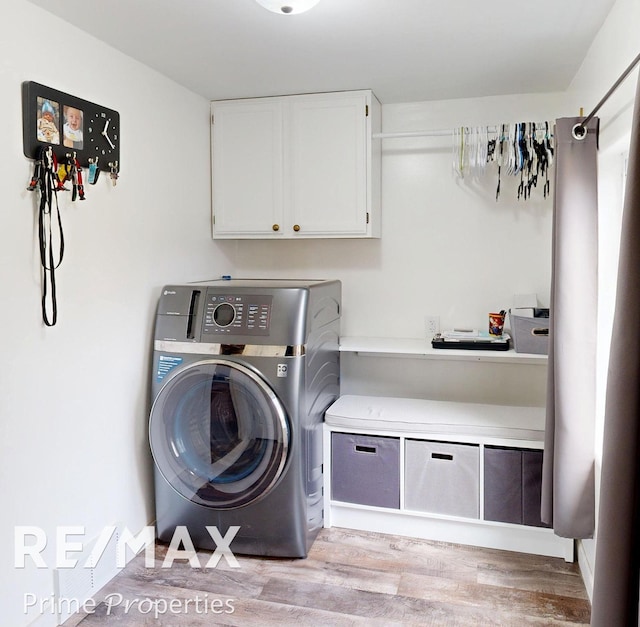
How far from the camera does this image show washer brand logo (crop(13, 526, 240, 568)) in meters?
2.08

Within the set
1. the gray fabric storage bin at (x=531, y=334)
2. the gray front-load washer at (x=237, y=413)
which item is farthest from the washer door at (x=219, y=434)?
the gray fabric storage bin at (x=531, y=334)

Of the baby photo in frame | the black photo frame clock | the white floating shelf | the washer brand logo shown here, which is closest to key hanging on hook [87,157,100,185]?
the black photo frame clock

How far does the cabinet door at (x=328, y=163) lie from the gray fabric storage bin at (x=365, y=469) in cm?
111

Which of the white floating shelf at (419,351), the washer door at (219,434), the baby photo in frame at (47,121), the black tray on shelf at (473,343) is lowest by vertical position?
the washer door at (219,434)

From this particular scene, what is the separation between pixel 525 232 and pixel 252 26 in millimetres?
1829

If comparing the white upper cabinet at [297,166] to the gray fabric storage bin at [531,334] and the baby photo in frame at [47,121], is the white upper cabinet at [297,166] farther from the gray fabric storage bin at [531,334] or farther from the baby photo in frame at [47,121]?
the baby photo in frame at [47,121]

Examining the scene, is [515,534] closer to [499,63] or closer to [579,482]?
[579,482]

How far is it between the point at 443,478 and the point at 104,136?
214cm

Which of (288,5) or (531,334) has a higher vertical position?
(288,5)

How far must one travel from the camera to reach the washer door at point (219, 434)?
2.65 metres

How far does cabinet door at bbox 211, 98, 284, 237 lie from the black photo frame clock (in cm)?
88

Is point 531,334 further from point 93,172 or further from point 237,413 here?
point 93,172

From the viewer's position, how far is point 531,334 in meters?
2.90

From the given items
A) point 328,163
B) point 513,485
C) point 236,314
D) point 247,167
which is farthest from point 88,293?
point 513,485
